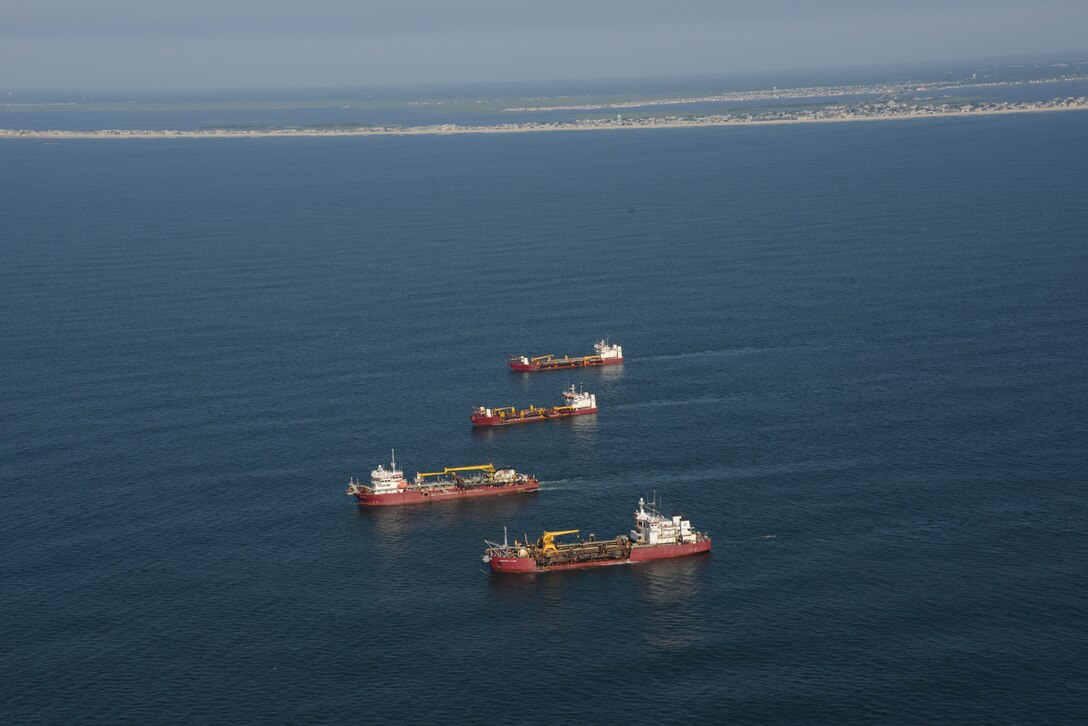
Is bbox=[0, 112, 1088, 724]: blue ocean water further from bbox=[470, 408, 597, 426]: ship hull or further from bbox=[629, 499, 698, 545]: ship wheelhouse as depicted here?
bbox=[629, 499, 698, 545]: ship wheelhouse

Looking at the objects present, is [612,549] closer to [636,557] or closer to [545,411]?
[636,557]

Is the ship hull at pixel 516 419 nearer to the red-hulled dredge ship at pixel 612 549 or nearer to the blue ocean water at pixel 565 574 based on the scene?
the blue ocean water at pixel 565 574

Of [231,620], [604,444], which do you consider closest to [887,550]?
[604,444]

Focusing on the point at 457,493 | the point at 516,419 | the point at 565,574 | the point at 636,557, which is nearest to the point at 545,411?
the point at 516,419

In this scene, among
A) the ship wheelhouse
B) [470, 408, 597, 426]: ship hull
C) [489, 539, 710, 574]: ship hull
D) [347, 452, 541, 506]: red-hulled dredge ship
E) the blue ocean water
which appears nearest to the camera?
the blue ocean water

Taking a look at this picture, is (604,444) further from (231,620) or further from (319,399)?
(231,620)

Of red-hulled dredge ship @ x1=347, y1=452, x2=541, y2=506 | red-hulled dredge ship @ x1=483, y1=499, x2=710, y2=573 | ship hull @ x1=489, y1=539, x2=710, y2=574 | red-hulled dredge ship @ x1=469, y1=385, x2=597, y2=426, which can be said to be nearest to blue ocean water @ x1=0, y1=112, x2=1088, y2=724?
ship hull @ x1=489, y1=539, x2=710, y2=574

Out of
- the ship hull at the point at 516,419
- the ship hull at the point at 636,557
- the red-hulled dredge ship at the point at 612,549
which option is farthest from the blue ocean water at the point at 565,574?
the ship hull at the point at 516,419
